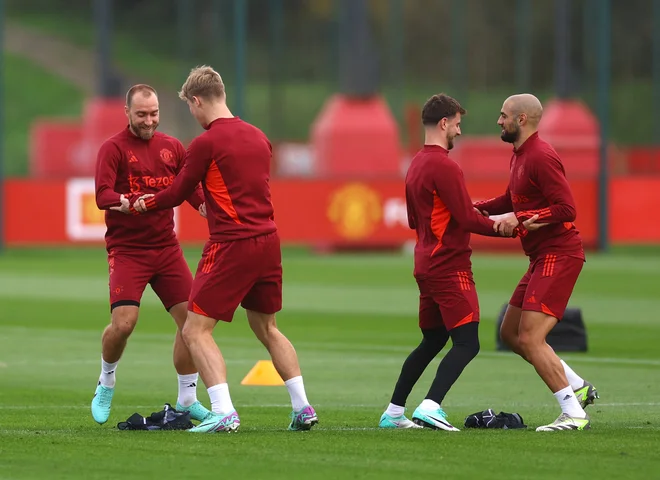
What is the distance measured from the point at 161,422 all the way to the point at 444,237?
84.5 inches

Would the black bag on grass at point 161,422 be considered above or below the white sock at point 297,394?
below

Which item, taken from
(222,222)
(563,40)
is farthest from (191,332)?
(563,40)

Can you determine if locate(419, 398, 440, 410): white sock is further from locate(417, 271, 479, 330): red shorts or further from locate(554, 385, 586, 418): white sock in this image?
locate(554, 385, 586, 418): white sock

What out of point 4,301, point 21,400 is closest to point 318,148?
point 4,301

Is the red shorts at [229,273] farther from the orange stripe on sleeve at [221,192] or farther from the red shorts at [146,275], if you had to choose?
the red shorts at [146,275]

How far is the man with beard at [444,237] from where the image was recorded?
969 centimetres

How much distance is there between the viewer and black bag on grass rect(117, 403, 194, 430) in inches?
390

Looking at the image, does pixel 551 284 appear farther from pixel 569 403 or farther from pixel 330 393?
pixel 330 393

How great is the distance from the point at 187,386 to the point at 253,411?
1.13 metres

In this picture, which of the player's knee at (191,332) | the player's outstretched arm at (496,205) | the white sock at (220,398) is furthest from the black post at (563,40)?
the white sock at (220,398)

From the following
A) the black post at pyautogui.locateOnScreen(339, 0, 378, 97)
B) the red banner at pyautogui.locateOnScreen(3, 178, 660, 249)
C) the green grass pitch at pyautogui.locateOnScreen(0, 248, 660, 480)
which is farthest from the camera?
the black post at pyautogui.locateOnScreen(339, 0, 378, 97)

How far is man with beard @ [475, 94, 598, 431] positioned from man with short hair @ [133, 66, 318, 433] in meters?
1.50

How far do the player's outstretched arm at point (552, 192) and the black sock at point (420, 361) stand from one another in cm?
92

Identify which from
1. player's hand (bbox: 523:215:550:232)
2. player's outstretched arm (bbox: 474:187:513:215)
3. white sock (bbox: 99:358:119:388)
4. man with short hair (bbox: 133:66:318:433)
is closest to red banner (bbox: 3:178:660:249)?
player's outstretched arm (bbox: 474:187:513:215)
